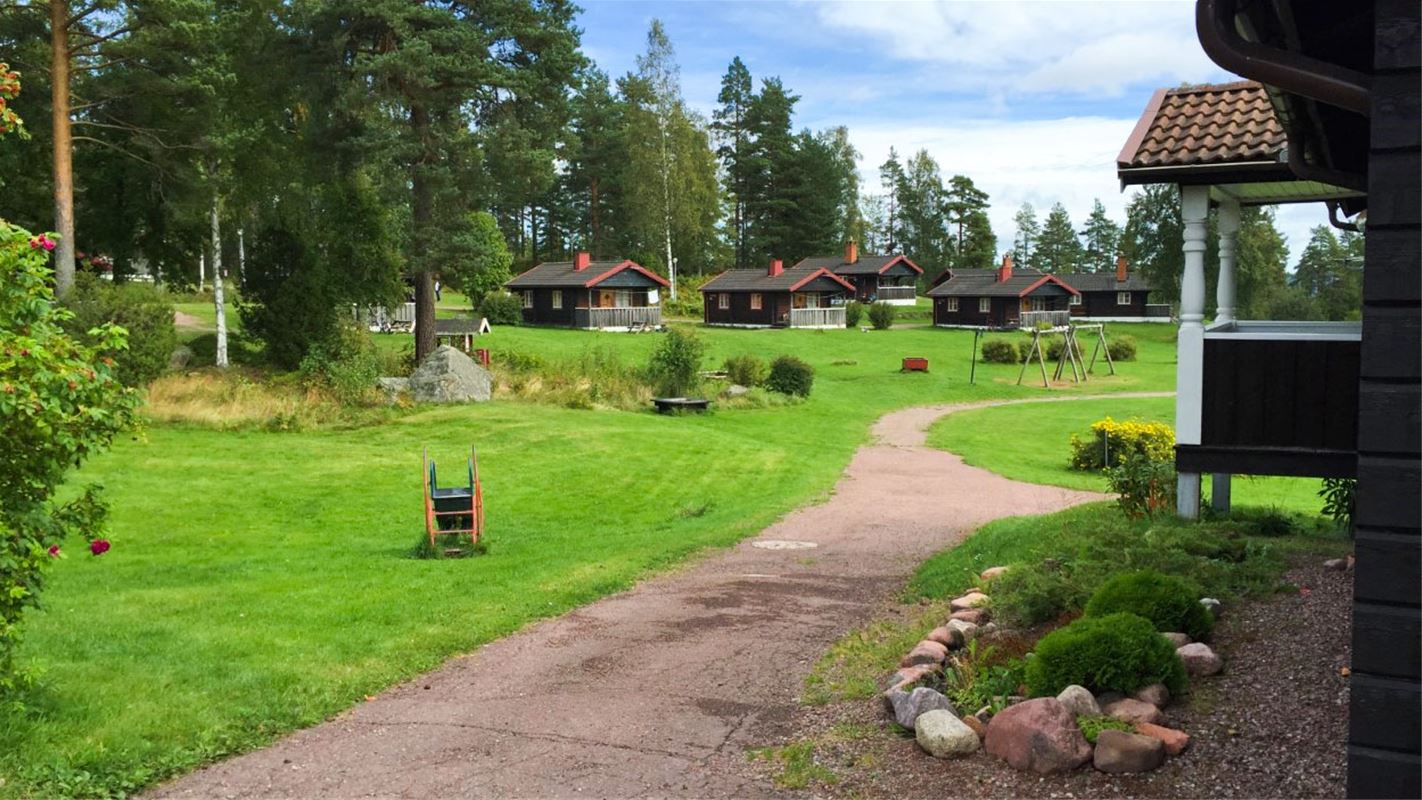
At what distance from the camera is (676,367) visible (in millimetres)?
32156

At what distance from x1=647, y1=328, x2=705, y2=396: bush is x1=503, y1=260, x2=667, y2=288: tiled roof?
24.4 metres

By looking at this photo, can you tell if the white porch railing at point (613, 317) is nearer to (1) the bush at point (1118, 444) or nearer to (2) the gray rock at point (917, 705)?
(1) the bush at point (1118, 444)

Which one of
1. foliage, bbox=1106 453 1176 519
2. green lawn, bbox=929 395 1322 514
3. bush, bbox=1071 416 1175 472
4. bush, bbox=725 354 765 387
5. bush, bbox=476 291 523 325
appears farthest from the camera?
bush, bbox=476 291 523 325

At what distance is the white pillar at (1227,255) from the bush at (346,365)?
21.7 metres

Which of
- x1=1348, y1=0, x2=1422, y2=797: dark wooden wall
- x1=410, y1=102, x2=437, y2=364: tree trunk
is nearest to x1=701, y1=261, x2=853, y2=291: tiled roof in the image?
x1=410, y1=102, x2=437, y2=364: tree trunk

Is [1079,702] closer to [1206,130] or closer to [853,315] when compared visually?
[1206,130]

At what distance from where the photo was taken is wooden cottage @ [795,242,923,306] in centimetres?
7738

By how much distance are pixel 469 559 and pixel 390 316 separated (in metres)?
39.3

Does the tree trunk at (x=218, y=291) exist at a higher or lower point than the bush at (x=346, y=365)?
higher

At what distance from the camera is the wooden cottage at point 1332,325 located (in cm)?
346

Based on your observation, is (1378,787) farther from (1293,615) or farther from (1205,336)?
(1205,336)

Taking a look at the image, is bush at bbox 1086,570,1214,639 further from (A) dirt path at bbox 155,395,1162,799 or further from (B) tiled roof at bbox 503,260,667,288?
(B) tiled roof at bbox 503,260,667,288

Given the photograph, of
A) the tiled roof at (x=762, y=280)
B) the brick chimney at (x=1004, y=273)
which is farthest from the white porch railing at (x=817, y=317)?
the brick chimney at (x=1004, y=273)

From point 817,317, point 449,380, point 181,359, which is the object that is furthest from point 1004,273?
point 181,359
